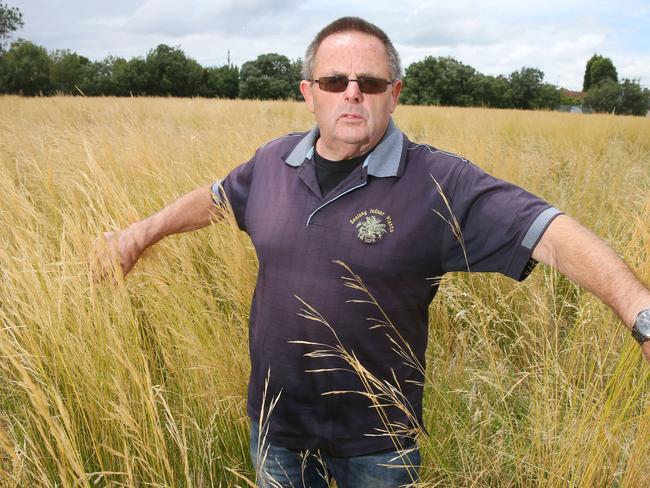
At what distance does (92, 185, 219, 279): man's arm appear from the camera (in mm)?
1588

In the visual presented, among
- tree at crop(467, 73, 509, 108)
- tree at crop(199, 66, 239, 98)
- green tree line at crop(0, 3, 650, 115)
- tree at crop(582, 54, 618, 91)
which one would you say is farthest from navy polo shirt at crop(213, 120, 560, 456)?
tree at crop(582, 54, 618, 91)

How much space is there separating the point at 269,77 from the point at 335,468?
1617 inches

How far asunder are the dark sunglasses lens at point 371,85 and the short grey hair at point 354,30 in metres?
0.07

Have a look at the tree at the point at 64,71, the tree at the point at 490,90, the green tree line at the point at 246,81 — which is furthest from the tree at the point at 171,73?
the tree at the point at 490,90

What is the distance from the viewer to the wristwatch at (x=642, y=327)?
37.5 inches

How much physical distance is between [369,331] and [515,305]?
59.5 inches

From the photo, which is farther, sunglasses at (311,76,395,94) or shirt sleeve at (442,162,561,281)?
sunglasses at (311,76,395,94)

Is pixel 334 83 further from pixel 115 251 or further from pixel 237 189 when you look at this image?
pixel 115 251

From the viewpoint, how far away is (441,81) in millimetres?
40344

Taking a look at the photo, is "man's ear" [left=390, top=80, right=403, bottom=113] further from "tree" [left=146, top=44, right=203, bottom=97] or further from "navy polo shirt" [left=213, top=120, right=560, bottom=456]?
"tree" [left=146, top=44, right=203, bottom=97]

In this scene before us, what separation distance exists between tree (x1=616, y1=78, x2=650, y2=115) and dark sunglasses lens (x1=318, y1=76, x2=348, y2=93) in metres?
38.9

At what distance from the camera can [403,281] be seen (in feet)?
4.60

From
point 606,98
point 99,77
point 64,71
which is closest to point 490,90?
point 606,98

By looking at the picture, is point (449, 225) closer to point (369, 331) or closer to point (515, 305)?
point (369, 331)
